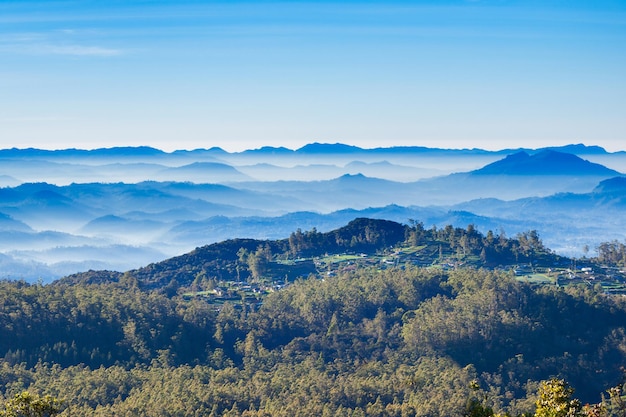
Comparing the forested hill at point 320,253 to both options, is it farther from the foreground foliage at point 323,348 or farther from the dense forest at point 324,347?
the foreground foliage at point 323,348

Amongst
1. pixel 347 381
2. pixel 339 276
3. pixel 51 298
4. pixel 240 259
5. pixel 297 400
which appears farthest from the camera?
pixel 240 259

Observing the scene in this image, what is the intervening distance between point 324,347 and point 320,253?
52.1 meters

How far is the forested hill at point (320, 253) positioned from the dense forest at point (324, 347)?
64.3 feet

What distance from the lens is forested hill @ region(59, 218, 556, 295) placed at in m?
136

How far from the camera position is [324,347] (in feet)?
313

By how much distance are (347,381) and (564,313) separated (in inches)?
1290

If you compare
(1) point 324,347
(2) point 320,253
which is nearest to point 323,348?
(1) point 324,347

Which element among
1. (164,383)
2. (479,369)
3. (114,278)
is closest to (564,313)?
(479,369)

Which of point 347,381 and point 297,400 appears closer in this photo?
point 297,400

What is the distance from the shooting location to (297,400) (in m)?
69.1

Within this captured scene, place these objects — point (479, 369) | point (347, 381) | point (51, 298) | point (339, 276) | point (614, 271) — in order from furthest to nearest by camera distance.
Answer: point (614, 271) < point (339, 276) < point (51, 298) < point (479, 369) < point (347, 381)

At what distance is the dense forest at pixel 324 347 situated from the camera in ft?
231

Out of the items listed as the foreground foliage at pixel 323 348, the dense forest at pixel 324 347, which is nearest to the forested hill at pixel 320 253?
the dense forest at pixel 324 347

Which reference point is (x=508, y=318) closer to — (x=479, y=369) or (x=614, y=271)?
(x=479, y=369)
